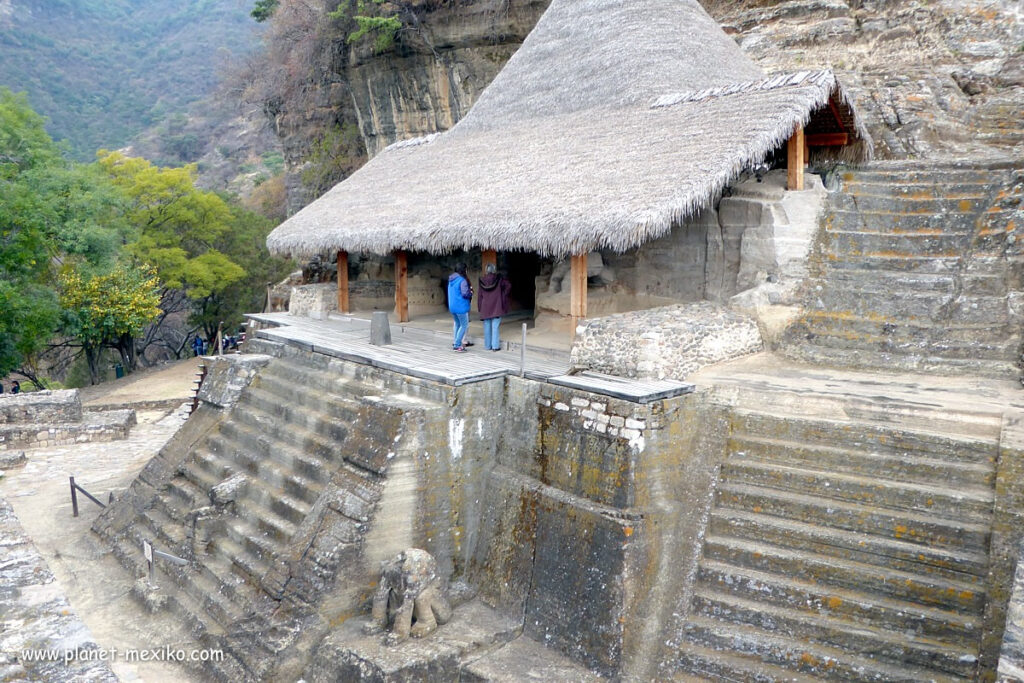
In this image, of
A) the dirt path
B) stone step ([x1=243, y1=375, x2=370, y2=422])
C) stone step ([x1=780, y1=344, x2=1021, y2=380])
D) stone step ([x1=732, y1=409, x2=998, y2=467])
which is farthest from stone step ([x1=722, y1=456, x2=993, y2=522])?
the dirt path

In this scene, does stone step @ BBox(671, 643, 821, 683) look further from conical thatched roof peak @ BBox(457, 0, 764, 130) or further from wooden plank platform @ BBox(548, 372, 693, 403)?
conical thatched roof peak @ BBox(457, 0, 764, 130)

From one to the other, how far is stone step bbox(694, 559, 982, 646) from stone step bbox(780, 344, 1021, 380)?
2.74 metres

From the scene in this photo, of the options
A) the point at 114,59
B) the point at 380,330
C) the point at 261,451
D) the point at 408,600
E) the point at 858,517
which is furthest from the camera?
the point at 114,59

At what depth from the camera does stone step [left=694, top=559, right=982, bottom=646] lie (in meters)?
5.66

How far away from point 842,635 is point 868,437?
5.50ft

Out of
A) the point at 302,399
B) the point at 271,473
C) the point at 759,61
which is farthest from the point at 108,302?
the point at 759,61

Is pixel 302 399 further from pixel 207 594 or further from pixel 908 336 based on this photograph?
pixel 908 336

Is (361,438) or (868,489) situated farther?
(361,438)

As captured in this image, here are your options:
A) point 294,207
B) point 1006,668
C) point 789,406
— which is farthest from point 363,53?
point 1006,668

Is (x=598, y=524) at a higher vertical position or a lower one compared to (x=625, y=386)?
lower

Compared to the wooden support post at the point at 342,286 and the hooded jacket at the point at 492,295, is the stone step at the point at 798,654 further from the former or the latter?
the wooden support post at the point at 342,286

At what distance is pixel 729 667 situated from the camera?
238 inches

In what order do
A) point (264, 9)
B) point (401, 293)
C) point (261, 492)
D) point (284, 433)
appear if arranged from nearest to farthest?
point (261, 492), point (284, 433), point (401, 293), point (264, 9)

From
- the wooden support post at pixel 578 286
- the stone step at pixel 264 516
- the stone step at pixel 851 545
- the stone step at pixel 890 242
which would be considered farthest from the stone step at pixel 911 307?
the stone step at pixel 264 516
